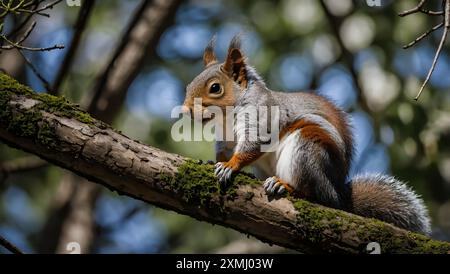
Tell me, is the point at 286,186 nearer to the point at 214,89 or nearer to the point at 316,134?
the point at 316,134

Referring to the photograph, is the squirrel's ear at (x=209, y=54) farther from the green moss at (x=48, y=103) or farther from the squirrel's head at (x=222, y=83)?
the green moss at (x=48, y=103)

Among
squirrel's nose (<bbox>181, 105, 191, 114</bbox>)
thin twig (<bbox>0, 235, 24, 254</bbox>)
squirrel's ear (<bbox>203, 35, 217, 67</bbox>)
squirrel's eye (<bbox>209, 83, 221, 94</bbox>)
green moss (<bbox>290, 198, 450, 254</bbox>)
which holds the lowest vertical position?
thin twig (<bbox>0, 235, 24, 254</bbox>)

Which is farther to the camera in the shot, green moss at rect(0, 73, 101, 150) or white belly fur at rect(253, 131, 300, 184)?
white belly fur at rect(253, 131, 300, 184)

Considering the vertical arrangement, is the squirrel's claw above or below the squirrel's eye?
below

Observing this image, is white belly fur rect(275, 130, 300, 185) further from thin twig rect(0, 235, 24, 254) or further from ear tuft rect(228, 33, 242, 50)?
thin twig rect(0, 235, 24, 254)

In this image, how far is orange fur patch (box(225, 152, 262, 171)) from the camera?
3.92 meters

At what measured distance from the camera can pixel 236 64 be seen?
4.79 meters

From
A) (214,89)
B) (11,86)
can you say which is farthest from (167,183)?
(214,89)

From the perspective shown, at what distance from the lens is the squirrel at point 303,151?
4.11 metres

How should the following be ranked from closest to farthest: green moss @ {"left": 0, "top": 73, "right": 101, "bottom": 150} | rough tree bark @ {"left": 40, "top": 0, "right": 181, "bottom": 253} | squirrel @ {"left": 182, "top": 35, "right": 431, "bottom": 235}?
1. green moss @ {"left": 0, "top": 73, "right": 101, "bottom": 150}
2. squirrel @ {"left": 182, "top": 35, "right": 431, "bottom": 235}
3. rough tree bark @ {"left": 40, "top": 0, "right": 181, "bottom": 253}

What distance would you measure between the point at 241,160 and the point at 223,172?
1.09ft

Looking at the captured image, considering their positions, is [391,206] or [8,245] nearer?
[8,245]

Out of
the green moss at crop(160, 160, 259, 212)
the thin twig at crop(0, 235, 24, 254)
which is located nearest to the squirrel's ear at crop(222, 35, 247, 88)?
the green moss at crop(160, 160, 259, 212)
